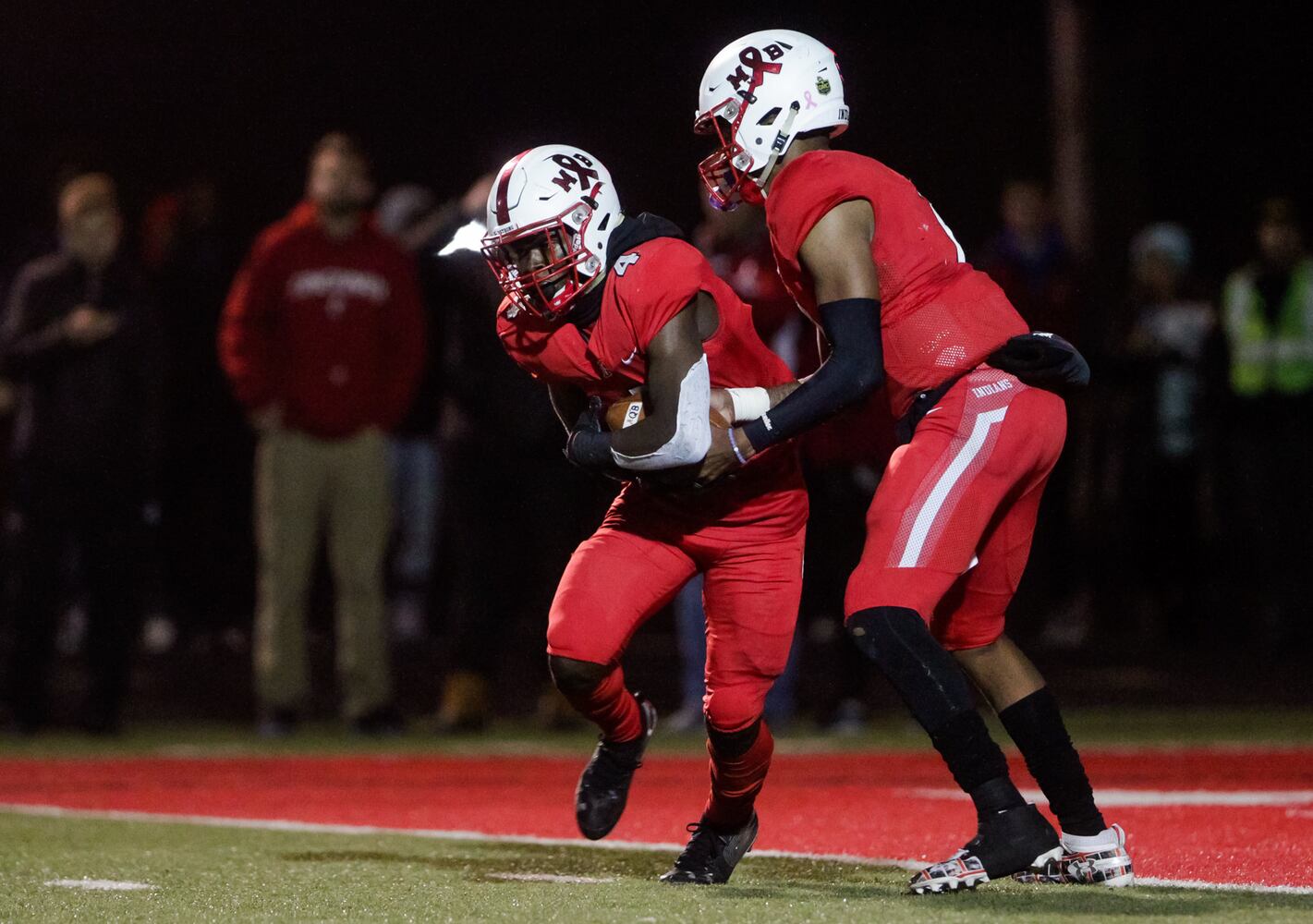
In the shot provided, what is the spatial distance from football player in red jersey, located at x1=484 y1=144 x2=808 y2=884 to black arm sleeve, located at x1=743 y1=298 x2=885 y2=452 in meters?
0.30

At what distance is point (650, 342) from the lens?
516 cm

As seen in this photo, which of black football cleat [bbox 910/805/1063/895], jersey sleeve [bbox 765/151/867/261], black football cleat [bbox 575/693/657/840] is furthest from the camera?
black football cleat [bbox 575/693/657/840]

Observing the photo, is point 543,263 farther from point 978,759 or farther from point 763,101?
point 978,759

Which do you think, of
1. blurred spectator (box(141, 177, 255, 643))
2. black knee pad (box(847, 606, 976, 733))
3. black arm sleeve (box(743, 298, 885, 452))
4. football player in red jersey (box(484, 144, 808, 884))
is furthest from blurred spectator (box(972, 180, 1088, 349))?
black knee pad (box(847, 606, 976, 733))

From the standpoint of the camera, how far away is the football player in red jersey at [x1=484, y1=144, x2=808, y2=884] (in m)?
5.21

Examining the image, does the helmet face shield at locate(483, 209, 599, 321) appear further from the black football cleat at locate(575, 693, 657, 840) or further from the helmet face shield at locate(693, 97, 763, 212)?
the black football cleat at locate(575, 693, 657, 840)

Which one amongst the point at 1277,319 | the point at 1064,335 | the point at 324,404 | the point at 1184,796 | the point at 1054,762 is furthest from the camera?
the point at 1064,335

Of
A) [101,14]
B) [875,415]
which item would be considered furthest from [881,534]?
[101,14]

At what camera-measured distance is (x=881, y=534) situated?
4859 mm

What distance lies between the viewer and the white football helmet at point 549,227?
5234 mm

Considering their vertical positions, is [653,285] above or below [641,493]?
above

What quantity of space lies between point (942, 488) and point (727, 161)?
94 centimetres

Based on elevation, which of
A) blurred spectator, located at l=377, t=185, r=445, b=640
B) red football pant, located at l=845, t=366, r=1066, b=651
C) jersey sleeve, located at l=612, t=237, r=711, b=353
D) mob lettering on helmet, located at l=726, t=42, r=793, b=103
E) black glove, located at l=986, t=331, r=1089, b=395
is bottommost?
blurred spectator, located at l=377, t=185, r=445, b=640

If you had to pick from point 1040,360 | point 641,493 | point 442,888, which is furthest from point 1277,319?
point 442,888
